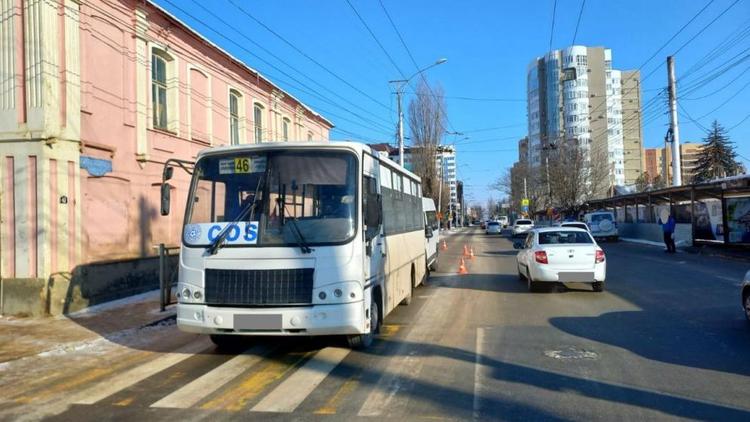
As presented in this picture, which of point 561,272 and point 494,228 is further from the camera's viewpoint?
point 494,228

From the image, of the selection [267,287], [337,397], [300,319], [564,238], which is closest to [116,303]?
[267,287]

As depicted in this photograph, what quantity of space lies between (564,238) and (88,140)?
10.7 m

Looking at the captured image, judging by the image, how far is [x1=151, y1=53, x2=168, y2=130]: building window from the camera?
15984 millimetres

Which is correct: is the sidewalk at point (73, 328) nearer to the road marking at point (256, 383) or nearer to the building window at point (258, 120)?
the road marking at point (256, 383)

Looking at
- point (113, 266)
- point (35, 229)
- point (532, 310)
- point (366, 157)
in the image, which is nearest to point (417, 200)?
point (532, 310)

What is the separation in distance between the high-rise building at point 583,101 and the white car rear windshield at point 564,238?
7996 cm

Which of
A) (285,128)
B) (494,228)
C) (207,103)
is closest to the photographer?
(207,103)

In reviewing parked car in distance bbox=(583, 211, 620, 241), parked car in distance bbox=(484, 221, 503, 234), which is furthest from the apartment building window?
parked car in distance bbox=(484, 221, 503, 234)

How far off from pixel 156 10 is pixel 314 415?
1359 centimetres

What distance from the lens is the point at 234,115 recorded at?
2120cm

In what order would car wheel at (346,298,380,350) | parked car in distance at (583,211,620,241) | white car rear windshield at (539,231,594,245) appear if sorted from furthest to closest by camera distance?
parked car in distance at (583,211,620,241) → white car rear windshield at (539,231,594,245) → car wheel at (346,298,380,350)

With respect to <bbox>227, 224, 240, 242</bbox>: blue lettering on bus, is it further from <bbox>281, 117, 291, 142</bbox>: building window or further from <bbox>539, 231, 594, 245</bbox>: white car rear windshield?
<bbox>281, 117, 291, 142</bbox>: building window

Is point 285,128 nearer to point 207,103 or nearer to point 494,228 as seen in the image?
point 207,103

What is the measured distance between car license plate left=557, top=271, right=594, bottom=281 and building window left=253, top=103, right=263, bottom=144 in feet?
46.1
